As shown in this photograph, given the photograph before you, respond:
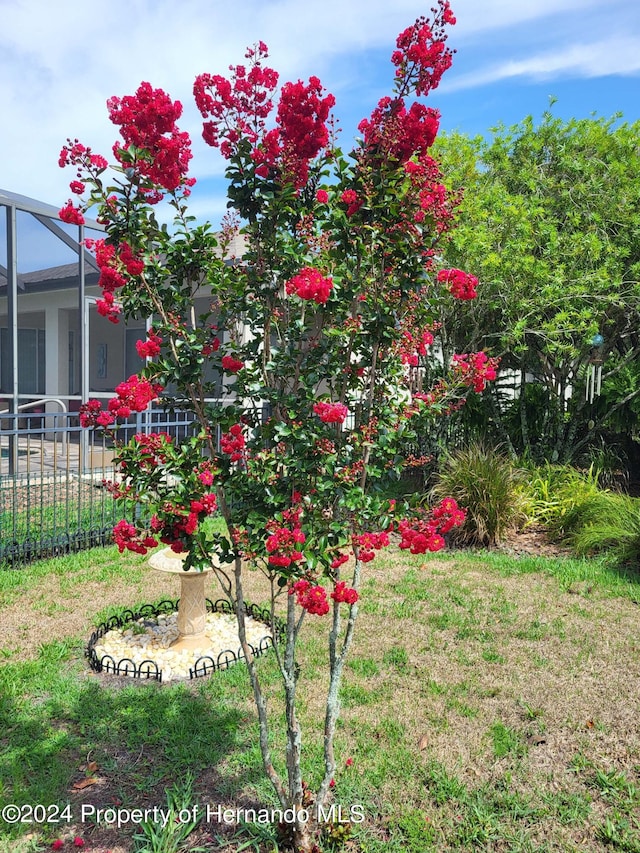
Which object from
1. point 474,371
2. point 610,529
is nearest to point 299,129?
point 474,371

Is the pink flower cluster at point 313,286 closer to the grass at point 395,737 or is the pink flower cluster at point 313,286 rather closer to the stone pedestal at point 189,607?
the grass at point 395,737

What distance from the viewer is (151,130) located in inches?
88.4

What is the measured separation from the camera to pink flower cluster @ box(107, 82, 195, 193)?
2201mm

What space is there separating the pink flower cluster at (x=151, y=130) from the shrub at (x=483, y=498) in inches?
203

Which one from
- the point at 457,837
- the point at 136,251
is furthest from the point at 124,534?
the point at 457,837

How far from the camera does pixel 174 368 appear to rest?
235cm

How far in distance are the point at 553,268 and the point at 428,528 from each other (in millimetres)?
6107

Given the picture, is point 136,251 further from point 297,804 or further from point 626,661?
point 626,661

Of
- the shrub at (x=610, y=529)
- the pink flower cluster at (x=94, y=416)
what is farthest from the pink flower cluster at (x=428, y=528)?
the shrub at (x=610, y=529)

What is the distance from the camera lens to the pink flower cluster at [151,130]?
2.20 metres

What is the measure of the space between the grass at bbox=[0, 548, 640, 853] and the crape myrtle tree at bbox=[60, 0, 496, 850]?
47 cm

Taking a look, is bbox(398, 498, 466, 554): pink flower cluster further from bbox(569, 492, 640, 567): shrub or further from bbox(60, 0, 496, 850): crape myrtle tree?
bbox(569, 492, 640, 567): shrub

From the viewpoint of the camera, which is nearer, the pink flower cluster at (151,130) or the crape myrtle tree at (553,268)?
the pink flower cluster at (151,130)

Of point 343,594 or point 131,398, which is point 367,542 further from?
point 131,398
